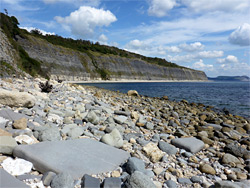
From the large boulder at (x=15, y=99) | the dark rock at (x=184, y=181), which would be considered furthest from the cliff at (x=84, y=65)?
the dark rock at (x=184, y=181)

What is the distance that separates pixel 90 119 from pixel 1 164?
309cm

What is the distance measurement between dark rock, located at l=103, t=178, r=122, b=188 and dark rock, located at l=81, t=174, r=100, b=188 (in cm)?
12

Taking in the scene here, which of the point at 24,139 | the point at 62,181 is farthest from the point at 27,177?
the point at 24,139

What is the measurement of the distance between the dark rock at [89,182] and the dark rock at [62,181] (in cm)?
17

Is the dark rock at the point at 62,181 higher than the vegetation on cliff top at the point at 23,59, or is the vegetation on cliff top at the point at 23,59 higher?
the vegetation on cliff top at the point at 23,59

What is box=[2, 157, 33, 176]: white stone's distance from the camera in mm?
2592

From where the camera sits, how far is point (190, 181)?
10.8 ft

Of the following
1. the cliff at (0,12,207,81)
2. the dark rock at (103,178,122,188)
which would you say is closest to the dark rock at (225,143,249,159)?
the dark rock at (103,178,122,188)

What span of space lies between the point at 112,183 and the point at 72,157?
902mm

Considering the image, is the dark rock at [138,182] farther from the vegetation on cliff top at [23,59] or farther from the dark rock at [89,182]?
the vegetation on cliff top at [23,59]

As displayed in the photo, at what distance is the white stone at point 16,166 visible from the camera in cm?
259

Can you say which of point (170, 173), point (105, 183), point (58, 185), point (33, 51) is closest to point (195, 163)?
point (170, 173)

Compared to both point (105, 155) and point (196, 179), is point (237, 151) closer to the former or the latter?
point (196, 179)

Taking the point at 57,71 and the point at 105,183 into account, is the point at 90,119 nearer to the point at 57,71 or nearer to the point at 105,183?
the point at 105,183
